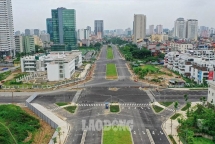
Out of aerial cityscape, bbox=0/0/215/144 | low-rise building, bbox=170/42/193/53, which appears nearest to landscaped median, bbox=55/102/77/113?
aerial cityscape, bbox=0/0/215/144

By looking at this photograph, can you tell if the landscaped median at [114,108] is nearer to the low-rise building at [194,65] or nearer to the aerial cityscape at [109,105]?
the aerial cityscape at [109,105]

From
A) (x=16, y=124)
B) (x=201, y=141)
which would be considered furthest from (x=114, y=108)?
(x=16, y=124)

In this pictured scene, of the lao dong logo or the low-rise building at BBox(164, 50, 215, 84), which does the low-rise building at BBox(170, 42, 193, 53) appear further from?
the lao dong logo

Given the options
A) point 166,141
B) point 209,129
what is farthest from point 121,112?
point 209,129

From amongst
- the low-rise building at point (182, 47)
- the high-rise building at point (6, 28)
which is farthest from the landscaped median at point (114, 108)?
the high-rise building at point (6, 28)

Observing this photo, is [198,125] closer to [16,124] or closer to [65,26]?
[16,124]

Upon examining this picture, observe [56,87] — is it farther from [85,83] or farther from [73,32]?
[73,32]
